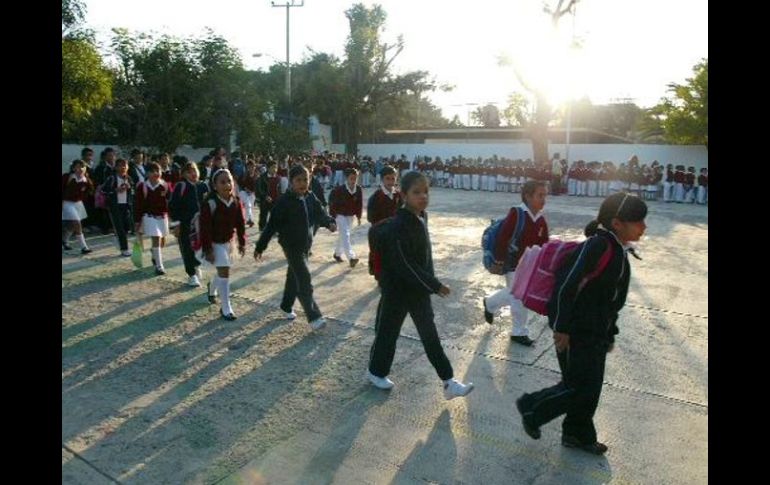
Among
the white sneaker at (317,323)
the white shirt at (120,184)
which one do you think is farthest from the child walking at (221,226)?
the white shirt at (120,184)

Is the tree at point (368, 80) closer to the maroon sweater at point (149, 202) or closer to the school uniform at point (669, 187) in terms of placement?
the school uniform at point (669, 187)

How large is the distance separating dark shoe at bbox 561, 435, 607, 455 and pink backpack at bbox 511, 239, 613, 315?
876 millimetres

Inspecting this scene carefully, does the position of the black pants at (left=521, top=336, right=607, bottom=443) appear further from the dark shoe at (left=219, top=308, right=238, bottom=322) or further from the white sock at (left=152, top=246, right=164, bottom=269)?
the white sock at (left=152, top=246, right=164, bottom=269)

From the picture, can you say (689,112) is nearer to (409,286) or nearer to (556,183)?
(556,183)

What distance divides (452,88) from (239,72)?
77.1 ft

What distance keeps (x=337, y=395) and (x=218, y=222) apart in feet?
9.30

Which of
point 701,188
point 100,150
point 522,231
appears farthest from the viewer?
point 701,188

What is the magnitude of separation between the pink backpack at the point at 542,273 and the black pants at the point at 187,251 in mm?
5547

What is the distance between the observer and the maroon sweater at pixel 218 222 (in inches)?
261

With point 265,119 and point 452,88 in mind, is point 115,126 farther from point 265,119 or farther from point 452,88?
point 452,88

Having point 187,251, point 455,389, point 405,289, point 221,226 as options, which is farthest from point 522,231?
point 187,251

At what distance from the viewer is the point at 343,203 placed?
9.98 m
